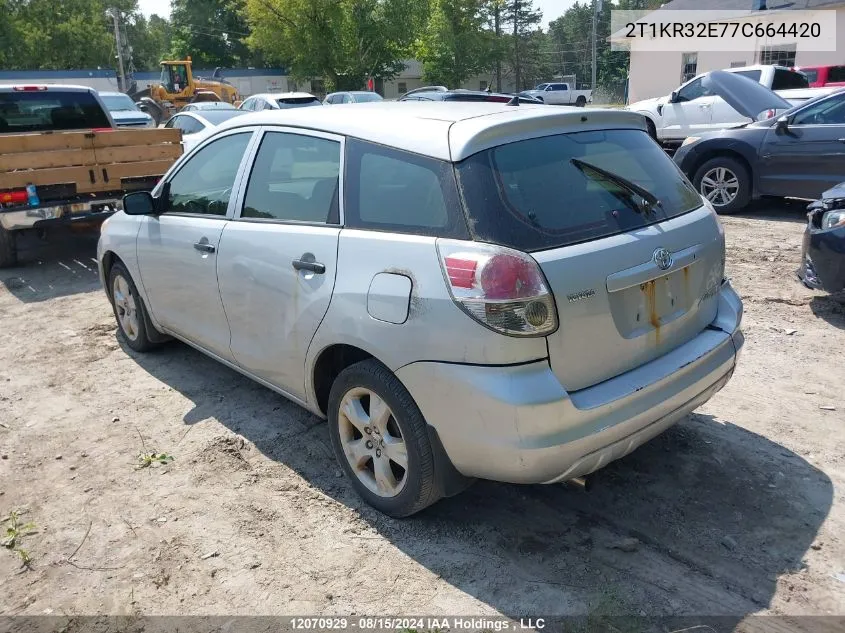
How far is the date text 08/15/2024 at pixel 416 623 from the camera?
2.53 m

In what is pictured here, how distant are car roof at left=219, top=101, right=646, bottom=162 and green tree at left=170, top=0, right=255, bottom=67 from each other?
70.6m

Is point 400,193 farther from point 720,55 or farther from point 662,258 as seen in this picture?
point 720,55

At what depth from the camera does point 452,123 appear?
9.52ft

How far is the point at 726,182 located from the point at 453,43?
42291 mm

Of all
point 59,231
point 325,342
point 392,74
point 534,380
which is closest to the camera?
point 534,380

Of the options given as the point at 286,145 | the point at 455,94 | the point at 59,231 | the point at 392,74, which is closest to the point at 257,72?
the point at 392,74

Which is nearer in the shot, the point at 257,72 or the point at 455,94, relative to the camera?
the point at 455,94

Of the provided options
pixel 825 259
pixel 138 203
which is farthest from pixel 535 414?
pixel 825 259

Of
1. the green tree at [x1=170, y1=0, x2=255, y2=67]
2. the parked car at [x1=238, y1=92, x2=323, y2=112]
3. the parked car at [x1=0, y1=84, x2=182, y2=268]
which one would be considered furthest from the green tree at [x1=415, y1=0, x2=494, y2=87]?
the parked car at [x1=0, y1=84, x2=182, y2=268]

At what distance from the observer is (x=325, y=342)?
3141mm

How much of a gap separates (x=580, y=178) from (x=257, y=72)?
5838cm

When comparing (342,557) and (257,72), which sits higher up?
(257,72)

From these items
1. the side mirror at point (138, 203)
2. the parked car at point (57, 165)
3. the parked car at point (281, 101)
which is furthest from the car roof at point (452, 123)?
the parked car at point (281, 101)

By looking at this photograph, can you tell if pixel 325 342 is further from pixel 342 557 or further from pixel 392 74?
pixel 392 74
